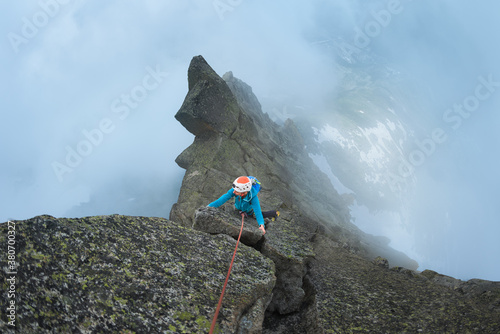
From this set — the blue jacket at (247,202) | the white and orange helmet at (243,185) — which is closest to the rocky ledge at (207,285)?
the blue jacket at (247,202)

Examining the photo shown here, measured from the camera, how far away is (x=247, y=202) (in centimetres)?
1206

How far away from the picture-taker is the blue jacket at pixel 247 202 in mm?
11531

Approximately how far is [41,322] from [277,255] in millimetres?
7051

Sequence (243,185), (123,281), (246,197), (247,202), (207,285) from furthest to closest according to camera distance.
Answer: (247,202), (246,197), (243,185), (207,285), (123,281)

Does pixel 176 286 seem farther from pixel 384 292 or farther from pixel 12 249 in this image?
pixel 384 292

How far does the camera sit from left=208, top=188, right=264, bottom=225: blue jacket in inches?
454

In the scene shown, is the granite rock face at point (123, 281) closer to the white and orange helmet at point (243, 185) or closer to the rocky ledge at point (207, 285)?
the rocky ledge at point (207, 285)

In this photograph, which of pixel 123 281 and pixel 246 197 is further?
pixel 246 197

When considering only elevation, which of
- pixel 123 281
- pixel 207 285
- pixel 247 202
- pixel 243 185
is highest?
pixel 243 185

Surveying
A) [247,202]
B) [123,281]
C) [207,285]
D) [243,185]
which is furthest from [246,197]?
[123,281]

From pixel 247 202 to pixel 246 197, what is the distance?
0.33 metres

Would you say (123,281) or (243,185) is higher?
(243,185)

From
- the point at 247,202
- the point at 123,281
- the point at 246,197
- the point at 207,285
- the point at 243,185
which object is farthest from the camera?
the point at 247,202

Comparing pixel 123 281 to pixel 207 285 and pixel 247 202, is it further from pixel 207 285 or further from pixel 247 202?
pixel 247 202
